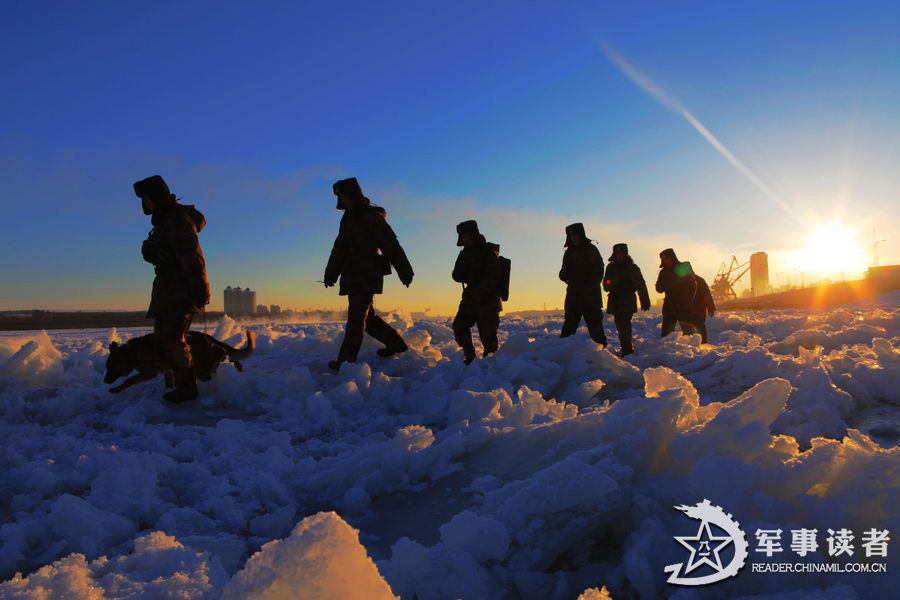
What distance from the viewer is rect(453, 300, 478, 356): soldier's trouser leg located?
7.28 metres

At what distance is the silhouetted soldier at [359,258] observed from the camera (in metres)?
6.13

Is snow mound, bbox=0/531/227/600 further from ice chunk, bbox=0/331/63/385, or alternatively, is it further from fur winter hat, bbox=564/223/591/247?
fur winter hat, bbox=564/223/591/247

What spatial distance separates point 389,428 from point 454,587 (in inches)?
108

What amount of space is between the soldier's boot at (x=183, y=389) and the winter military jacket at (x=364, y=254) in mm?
1910

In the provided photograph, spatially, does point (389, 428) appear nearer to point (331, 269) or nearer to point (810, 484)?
point (331, 269)

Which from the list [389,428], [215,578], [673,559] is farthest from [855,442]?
A: [389,428]

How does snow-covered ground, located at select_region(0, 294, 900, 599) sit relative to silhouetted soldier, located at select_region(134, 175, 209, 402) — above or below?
below

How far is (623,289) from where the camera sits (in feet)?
29.9

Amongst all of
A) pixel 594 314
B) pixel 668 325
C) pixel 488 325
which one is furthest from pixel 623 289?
pixel 488 325

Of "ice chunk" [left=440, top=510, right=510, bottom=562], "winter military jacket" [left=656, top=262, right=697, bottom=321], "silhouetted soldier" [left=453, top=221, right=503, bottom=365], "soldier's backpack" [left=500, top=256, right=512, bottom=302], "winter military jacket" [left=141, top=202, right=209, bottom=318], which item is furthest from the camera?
"winter military jacket" [left=656, top=262, right=697, bottom=321]

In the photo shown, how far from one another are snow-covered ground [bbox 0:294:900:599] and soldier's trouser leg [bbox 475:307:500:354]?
2.73m

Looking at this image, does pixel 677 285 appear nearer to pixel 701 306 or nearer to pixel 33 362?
pixel 701 306

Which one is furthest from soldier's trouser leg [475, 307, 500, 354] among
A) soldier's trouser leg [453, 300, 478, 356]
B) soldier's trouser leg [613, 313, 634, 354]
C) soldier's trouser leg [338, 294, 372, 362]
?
soldier's trouser leg [613, 313, 634, 354]

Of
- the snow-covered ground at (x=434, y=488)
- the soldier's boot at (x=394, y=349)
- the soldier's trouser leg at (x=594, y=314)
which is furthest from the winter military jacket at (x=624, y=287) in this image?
the soldier's boot at (x=394, y=349)
